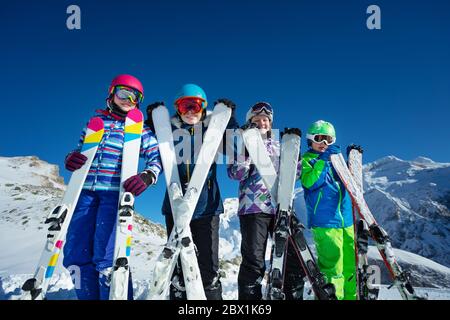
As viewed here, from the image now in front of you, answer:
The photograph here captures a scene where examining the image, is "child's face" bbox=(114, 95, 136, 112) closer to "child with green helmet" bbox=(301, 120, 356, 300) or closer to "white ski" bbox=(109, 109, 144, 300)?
"white ski" bbox=(109, 109, 144, 300)

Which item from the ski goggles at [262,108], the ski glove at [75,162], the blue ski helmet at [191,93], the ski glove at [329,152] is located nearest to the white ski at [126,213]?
the ski glove at [75,162]

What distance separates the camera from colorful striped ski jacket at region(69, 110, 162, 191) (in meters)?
3.92

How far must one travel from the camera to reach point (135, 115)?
4312 millimetres

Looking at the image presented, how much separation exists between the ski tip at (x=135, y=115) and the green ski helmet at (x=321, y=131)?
8.52 feet

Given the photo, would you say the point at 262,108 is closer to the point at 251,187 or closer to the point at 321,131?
the point at 321,131

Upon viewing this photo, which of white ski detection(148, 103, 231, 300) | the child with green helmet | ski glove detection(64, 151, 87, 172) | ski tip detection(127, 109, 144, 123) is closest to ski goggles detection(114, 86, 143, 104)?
ski tip detection(127, 109, 144, 123)

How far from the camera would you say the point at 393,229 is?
129 meters

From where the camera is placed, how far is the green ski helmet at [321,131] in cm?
490

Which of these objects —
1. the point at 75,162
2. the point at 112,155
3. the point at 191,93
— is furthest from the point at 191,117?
the point at 75,162

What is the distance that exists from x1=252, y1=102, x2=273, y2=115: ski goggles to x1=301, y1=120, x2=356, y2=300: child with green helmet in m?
0.87

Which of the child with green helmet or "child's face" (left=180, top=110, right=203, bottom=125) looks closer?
the child with green helmet
